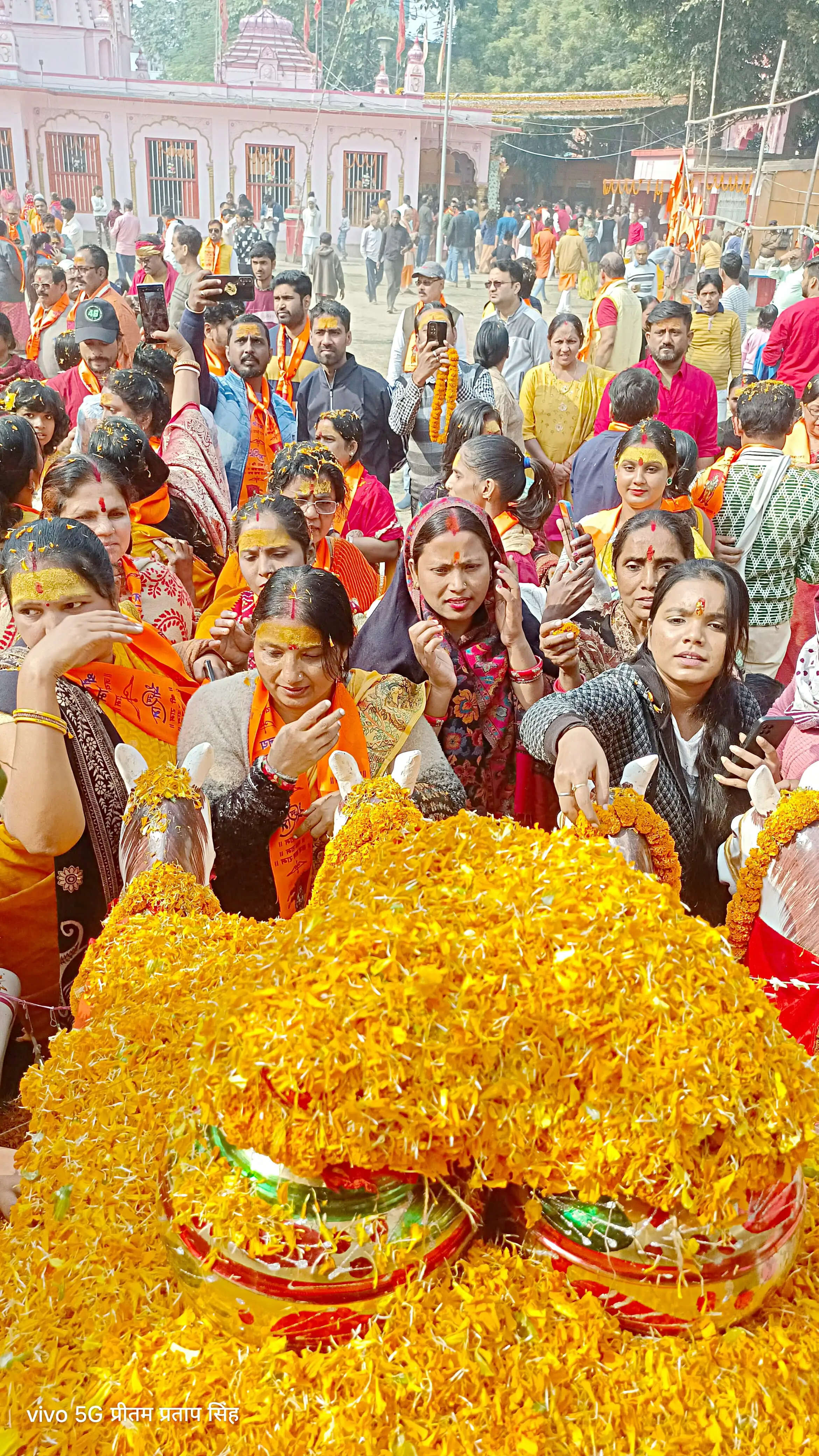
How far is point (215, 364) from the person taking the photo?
220 inches

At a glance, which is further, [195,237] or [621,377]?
[195,237]

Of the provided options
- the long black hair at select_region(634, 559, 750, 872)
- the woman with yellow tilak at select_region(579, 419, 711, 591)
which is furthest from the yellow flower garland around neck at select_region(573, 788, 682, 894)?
the woman with yellow tilak at select_region(579, 419, 711, 591)

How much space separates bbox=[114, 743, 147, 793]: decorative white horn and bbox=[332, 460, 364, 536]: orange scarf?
2.36 m

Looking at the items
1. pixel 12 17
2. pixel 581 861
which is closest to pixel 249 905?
pixel 581 861

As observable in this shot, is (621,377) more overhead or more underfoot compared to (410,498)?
more overhead

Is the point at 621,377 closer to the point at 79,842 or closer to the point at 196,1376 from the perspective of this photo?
the point at 79,842

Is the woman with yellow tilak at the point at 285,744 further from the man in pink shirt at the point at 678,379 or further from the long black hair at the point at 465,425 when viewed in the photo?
the man in pink shirt at the point at 678,379

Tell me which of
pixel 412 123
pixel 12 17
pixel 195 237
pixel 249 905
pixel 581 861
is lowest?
pixel 249 905

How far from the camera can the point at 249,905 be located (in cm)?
261

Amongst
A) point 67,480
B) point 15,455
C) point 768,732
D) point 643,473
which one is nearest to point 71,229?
point 15,455

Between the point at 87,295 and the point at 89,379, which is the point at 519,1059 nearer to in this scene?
the point at 89,379

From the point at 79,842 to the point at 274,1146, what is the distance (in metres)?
1.31

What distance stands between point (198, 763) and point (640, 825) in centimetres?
88

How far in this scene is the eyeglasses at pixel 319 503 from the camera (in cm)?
366
